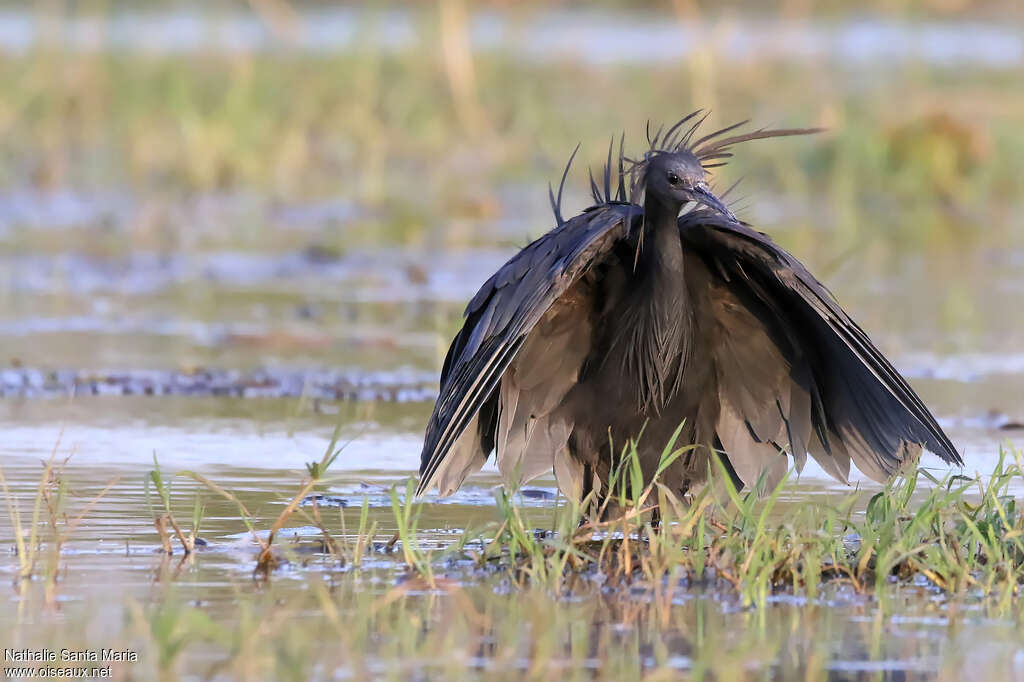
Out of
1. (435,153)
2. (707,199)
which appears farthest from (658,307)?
(435,153)

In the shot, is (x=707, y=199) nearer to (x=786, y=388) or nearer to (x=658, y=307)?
(x=658, y=307)

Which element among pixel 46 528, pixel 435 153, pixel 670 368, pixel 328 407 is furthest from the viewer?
pixel 435 153

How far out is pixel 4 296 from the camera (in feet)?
29.9

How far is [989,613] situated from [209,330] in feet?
16.3

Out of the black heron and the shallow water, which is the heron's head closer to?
the black heron

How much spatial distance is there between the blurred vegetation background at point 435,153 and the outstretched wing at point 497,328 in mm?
3076

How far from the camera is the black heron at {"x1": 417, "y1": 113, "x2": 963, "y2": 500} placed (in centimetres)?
492

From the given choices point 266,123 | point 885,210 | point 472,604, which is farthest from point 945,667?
point 266,123

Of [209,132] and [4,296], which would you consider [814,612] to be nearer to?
[4,296]

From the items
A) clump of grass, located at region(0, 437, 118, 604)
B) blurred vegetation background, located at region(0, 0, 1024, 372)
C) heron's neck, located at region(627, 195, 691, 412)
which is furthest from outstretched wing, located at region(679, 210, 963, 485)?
blurred vegetation background, located at region(0, 0, 1024, 372)

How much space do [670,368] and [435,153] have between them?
9.40m

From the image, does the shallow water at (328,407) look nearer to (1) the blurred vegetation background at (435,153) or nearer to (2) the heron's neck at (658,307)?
(1) the blurred vegetation background at (435,153)

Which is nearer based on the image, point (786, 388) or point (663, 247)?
point (663, 247)

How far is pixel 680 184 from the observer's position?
5.00 meters
